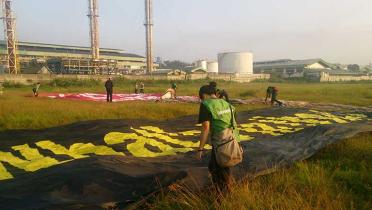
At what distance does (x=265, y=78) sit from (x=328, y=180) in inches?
2977

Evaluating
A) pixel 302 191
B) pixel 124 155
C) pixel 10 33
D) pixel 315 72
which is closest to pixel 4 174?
pixel 124 155

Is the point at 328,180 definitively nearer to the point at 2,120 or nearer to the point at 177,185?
the point at 177,185

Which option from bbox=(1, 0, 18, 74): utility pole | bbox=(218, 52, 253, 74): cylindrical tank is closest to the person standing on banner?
bbox=(1, 0, 18, 74): utility pole

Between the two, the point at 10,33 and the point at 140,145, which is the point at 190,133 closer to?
the point at 140,145

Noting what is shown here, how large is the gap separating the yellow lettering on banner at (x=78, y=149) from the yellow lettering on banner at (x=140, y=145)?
0.36 m

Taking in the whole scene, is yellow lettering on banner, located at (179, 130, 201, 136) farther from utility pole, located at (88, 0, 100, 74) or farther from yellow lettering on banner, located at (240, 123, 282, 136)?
utility pole, located at (88, 0, 100, 74)

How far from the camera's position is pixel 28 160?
7496 millimetres

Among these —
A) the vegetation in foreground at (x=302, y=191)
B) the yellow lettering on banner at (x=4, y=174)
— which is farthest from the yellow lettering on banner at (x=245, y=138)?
the yellow lettering on banner at (x=4, y=174)

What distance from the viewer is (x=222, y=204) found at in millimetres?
4520

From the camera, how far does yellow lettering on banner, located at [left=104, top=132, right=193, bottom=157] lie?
307 inches

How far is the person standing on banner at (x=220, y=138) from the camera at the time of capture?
4.89m

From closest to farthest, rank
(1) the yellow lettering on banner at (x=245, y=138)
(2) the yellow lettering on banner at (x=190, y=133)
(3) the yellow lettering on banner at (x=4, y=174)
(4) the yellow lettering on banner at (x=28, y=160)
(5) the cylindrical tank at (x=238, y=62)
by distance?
1. (3) the yellow lettering on banner at (x=4, y=174)
2. (4) the yellow lettering on banner at (x=28, y=160)
3. (1) the yellow lettering on banner at (x=245, y=138)
4. (2) the yellow lettering on banner at (x=190, y=133)
5. (5) the cylindrical tank at (x=238, y=62)

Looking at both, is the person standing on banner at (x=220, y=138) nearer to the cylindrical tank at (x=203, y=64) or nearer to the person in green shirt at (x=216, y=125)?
the person in green shirt at (x=216, y=125)

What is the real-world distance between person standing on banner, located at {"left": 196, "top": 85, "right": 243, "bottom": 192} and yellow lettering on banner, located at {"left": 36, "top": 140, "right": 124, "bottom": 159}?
316 cm
